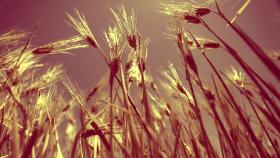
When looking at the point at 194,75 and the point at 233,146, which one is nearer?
the point at 233,146

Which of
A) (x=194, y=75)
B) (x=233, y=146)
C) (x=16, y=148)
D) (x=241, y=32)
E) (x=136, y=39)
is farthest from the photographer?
(x=136, y=39)

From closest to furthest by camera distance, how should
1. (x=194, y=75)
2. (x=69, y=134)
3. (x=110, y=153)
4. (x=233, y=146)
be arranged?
(x=110, y=153) < (x=233, y=146) < (x=194, y=75) < (x=69, y=134)

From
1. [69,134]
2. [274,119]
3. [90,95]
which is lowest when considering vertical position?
[69,134]

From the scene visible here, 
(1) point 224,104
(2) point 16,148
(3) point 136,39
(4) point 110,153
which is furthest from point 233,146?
(2) point 16,148

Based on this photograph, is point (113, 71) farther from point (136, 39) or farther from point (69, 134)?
point (69, 134)

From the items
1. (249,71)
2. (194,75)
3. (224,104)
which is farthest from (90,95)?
(249,71)

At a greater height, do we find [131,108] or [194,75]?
[194,75]

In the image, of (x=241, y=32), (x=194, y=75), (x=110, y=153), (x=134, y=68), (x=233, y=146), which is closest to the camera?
(x=241, y=32)

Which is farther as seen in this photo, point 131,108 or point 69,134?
point 69,134

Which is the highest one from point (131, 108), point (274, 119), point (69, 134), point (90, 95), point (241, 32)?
point (241, 32)
